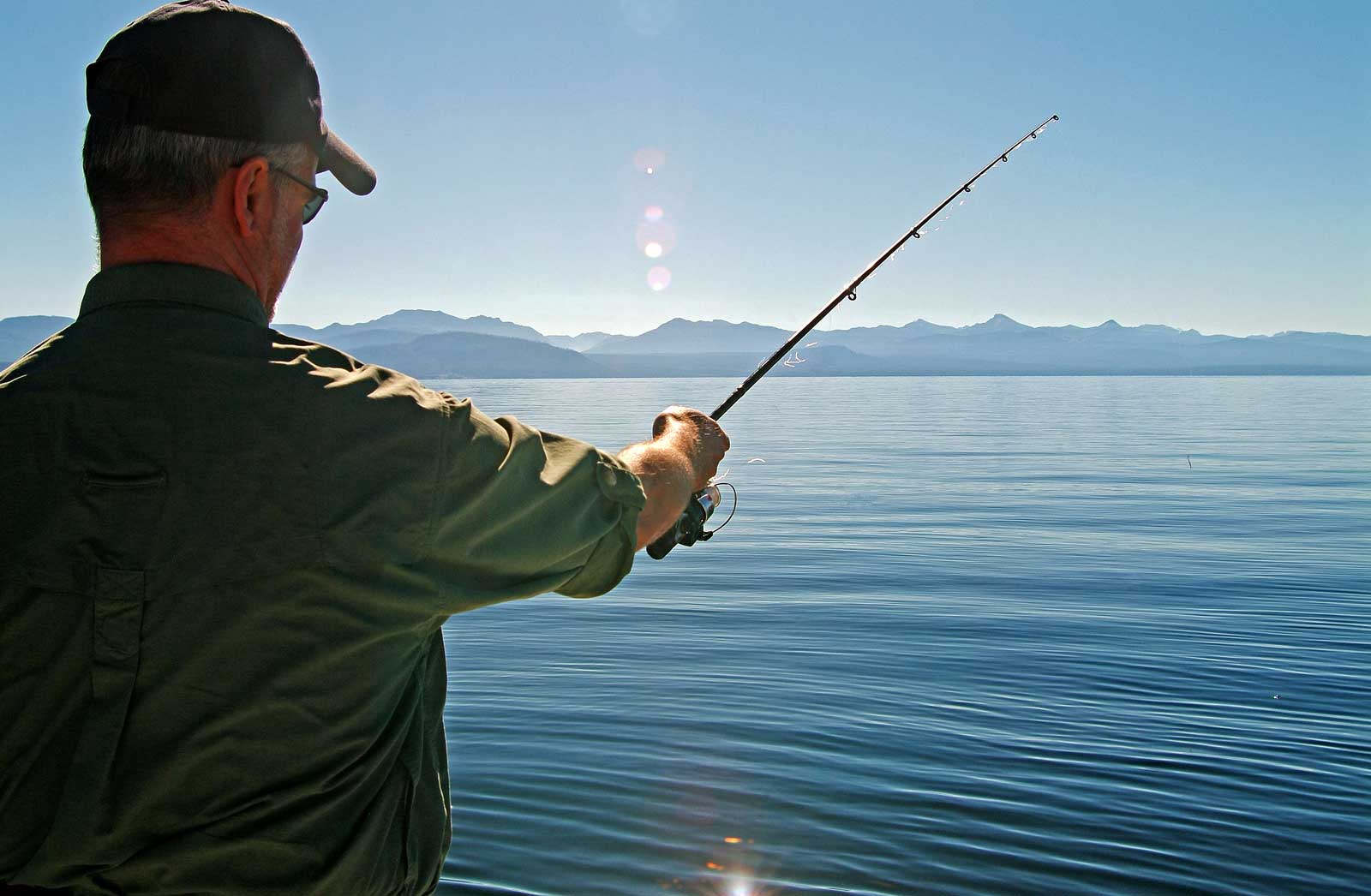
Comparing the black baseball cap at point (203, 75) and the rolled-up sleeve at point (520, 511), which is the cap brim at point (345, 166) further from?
the rolled-up sleeve at point (520, 511)

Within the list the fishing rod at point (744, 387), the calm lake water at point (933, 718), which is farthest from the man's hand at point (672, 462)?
the calm lake water at point (933, 718)

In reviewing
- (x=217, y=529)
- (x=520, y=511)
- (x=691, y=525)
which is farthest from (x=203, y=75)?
(x=691, y=525)

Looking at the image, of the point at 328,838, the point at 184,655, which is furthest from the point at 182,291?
the point at 328,838

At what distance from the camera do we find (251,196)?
179 centimetres

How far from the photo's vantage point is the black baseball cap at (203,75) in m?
1.69

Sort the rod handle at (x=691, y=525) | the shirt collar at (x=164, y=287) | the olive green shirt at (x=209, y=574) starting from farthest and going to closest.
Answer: the rod handle at (x=691, y=525) → the shirt collar at (x=164, y=287) → the olive green shirt at (x=209, y=574)

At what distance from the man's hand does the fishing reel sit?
0.66 feet

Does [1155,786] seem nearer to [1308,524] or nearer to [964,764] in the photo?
[964,764]

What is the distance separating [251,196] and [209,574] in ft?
2.18

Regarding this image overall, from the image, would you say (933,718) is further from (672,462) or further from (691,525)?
(672,462)

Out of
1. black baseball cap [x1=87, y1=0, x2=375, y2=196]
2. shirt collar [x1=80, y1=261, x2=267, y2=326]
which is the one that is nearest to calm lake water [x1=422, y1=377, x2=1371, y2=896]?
shirt collar [x1=80, y1=261, x2=267, y2=326]

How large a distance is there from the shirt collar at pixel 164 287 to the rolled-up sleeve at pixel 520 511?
0.40 m

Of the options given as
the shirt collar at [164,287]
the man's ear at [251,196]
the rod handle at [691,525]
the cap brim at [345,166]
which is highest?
the cap brim at [345,166]

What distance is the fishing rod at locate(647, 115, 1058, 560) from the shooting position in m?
2.76
